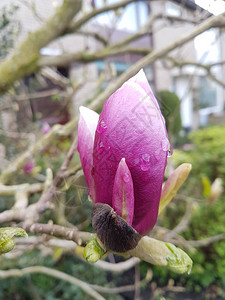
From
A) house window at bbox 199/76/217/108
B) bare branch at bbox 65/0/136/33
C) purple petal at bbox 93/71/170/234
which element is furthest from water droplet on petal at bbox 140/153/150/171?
bare branch at bbox 65/0/136/33

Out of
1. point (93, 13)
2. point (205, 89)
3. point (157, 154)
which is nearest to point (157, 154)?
point (157, 154)

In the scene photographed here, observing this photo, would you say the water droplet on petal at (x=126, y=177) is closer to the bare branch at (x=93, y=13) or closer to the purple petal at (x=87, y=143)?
the purple petal at (x=87, y=143)

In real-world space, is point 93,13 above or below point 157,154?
above

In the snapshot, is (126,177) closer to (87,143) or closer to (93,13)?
(87,143)

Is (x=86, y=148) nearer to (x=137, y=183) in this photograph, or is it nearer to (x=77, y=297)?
(x=137, y=183)

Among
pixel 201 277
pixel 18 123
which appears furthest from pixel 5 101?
pixel 201 277

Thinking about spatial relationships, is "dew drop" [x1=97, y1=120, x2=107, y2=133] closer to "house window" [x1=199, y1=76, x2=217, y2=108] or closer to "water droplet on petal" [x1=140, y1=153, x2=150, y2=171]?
"water droplet on petal" [x1=140, y1=153, x2=150, y2=171]
